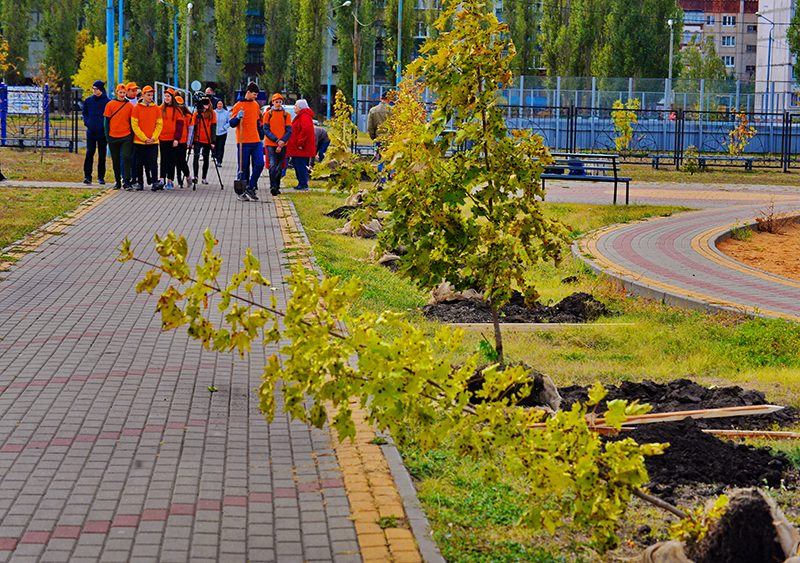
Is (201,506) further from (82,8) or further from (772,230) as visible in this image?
(82,8)

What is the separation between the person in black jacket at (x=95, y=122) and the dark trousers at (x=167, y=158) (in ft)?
4.27

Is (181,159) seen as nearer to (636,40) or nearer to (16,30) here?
(636,40)

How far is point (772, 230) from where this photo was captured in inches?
635

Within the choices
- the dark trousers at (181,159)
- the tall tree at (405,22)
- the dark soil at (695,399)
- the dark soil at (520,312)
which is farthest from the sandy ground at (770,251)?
the tall tree at (405,22)

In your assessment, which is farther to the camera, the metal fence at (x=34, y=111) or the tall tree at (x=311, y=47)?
the tall tree at (x=311, y=47)

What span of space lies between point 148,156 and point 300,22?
207ft

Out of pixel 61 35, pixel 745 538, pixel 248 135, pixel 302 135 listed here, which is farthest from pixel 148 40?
pixel 745 538

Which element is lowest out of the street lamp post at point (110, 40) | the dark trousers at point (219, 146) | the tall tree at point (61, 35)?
the dark trousers at point (219, 146)

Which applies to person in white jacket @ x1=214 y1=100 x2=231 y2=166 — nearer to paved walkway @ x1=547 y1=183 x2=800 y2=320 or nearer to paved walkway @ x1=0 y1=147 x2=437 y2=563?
paved walkway @ x1=547 y1=183 x2=800 y2=320

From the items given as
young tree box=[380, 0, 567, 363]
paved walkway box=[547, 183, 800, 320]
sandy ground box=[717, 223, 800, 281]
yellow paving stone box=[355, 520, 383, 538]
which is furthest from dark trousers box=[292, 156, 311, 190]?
yellow paving stone box=[355, 520, 383, 538]

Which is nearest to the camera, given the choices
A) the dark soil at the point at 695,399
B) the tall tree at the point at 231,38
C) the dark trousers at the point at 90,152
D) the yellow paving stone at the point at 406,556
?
the yellow paving stone at the point at 406,556

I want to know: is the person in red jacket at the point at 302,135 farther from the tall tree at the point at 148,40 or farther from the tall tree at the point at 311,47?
the tall tree at the point at 148,40

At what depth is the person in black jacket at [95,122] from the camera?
1969 cm

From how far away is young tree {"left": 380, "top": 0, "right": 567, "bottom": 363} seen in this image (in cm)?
578
